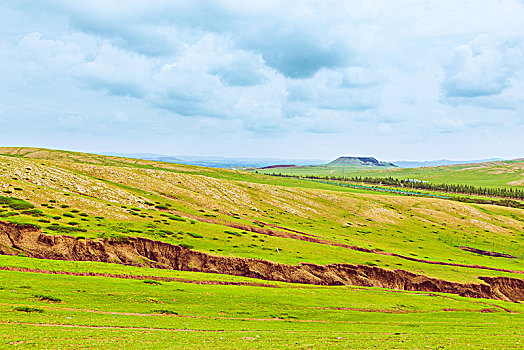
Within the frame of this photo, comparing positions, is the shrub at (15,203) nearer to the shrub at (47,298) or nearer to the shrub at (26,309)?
the shrub at (47,298)

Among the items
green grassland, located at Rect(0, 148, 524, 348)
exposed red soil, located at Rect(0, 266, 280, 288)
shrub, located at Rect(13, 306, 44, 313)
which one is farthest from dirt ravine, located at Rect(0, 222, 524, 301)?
shrub, located at Rect(13, 306, 44, 313)

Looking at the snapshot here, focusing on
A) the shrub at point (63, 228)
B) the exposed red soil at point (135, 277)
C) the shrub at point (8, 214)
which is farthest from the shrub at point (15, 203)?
the exposed red soil at point (135, 277)

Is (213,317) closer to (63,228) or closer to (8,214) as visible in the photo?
(63,228)

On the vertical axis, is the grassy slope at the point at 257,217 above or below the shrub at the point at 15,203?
below

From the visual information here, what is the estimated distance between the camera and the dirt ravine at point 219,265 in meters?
55.4

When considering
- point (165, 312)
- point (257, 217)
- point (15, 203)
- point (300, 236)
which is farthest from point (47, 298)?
point (257, 217)

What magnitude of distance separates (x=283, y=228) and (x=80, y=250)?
65.8 m

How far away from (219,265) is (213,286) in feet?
47.9

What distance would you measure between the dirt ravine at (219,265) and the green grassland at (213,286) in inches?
98.6

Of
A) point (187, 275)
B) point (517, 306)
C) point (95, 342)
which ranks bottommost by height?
point (517, 306)

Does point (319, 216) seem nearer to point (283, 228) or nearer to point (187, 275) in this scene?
point (283, 228)

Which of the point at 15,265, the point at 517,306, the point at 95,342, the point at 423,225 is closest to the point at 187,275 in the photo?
the point at 15,265

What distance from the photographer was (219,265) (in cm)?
6456

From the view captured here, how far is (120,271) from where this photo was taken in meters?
49.3
